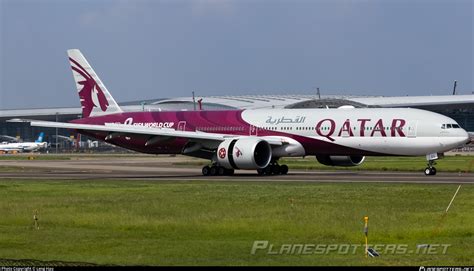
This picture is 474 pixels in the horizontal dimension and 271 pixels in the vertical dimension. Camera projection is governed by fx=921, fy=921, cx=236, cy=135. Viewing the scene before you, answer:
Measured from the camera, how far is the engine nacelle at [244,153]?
48.3m

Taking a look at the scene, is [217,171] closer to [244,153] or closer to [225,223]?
[244,153]

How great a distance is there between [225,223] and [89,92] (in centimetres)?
3626

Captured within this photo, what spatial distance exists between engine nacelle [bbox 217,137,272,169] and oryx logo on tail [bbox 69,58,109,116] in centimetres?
1199

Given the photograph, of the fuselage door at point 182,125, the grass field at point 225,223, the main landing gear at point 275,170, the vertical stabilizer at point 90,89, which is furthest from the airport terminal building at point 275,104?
the grass field at point 225,223

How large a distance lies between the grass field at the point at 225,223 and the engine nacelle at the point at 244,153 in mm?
11643

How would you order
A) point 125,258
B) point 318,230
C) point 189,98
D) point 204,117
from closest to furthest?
point 125,258 → point 318,230 → point 204,117 → point 189,98

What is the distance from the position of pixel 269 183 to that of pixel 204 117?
15.0 meters

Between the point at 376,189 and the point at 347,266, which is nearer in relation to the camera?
the point at 347,266

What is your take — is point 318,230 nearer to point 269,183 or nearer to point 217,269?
point 217,269

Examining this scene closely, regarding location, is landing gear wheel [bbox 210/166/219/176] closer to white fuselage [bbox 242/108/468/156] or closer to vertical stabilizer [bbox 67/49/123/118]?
white fuselage [bbox 242/108/468/156]

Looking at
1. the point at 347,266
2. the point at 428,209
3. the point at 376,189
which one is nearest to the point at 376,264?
the point at 347,266

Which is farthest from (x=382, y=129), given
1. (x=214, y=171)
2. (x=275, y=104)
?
(x=275, y=104)

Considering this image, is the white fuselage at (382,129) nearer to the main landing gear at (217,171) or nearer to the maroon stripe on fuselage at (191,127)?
the maroon stripe on fuselage at (191,127)

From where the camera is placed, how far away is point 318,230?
74.0 feet
